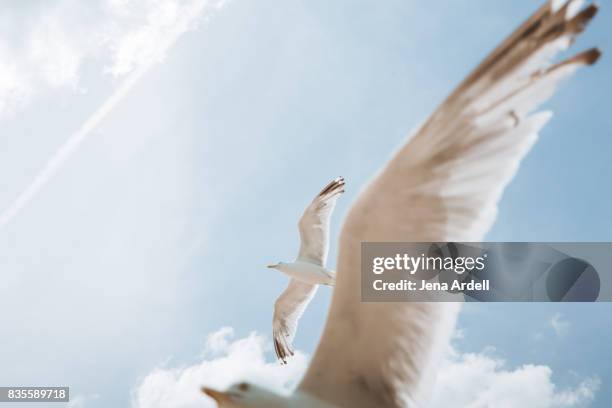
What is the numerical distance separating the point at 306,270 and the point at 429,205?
9385 millimetres

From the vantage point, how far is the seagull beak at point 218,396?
4.29 m

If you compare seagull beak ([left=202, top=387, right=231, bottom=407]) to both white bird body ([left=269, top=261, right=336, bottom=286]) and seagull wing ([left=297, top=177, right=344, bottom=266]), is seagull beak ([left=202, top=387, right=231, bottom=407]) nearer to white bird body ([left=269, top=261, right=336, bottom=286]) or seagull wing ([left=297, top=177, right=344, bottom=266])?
white bird body ([left=269, top=261, right=336, bottom=286])

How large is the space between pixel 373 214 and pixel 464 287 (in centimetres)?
88

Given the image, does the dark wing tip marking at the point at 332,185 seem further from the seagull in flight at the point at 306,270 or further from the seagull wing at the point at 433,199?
the seagull wing at the point at 433,199

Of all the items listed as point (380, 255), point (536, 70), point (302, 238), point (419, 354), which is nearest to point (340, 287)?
point (380, 255)

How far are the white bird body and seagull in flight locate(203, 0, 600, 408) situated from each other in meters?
8.14

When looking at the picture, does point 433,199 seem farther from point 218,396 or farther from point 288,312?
point 288,312

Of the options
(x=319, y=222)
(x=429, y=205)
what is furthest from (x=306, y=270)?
(x=429, y=205)

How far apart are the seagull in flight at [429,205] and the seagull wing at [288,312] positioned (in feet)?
31.0

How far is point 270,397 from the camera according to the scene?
4312mm

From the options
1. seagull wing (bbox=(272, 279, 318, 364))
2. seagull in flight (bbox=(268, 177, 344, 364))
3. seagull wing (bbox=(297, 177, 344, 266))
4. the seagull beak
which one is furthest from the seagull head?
seagull wing (bbox=(272, 279, 318, 364))

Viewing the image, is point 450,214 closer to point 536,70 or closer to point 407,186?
point 407,186

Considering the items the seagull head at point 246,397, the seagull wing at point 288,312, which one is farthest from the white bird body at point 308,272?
the seagull head at point 246,397

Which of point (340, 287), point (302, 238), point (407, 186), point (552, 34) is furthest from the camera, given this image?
point (302, 238)
